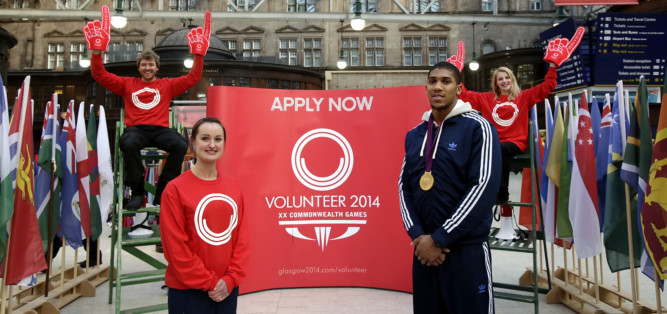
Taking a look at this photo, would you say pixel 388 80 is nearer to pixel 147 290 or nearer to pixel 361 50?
pixel 361 50

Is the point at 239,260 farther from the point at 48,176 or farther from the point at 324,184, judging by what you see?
the point at 48,176

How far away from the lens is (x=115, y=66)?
23.2 m

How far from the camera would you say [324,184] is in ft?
16.4

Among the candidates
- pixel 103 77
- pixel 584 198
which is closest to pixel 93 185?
pixel 103 77

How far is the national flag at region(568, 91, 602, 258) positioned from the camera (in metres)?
4.20

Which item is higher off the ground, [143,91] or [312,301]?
[143,91]

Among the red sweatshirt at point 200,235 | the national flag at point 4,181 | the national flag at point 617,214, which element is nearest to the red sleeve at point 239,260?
the red sweatshirt at point 200,235

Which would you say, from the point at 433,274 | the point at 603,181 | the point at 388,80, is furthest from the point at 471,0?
the point at 433,274

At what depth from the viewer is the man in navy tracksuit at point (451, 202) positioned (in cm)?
243

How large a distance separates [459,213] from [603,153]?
Result: 257 centimetres

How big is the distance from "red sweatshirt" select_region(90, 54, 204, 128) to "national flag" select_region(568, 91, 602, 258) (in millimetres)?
3652

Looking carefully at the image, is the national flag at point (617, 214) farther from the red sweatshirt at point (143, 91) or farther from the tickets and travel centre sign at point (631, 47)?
the tickets and travel centre sign at point (631, 47)

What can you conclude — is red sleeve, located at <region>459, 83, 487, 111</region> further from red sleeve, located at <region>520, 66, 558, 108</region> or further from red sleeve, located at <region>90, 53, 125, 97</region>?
red sleeve, located at <region>90, 53, 125, 97</region>

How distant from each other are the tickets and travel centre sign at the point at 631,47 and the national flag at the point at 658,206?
10.9 metres
